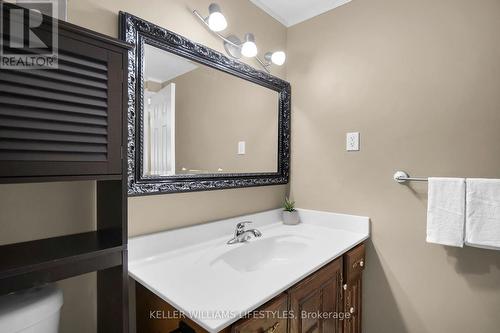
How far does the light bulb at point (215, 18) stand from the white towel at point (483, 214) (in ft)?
4.70

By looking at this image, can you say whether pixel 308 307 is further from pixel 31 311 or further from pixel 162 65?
pixel 162 65

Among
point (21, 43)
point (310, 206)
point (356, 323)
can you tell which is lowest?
point (356, 323)

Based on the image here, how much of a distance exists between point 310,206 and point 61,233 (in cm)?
141

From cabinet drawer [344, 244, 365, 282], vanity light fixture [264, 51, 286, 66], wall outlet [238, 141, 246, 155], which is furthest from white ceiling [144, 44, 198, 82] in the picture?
cabinet drawer [344, 244, 365, 282]

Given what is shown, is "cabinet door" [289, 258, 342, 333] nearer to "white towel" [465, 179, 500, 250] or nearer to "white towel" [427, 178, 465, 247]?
"white towel" [427, 178, 465, 247]

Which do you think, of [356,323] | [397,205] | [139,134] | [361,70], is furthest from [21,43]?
[356,323]

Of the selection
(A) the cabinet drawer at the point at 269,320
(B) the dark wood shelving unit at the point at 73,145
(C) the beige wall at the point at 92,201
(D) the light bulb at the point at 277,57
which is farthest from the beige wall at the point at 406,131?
(B) the dark wood shelving unit at the point at 73,145

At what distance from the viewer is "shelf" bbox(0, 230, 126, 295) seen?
66 centimetres

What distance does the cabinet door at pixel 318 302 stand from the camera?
949 mm

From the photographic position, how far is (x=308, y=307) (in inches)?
40.1

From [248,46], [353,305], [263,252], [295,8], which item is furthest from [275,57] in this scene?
[353,305]

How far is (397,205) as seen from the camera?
4.68ft

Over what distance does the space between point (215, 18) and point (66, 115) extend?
2.98ft

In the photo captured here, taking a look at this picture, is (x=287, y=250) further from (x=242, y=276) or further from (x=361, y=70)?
(x=361, y=70)
